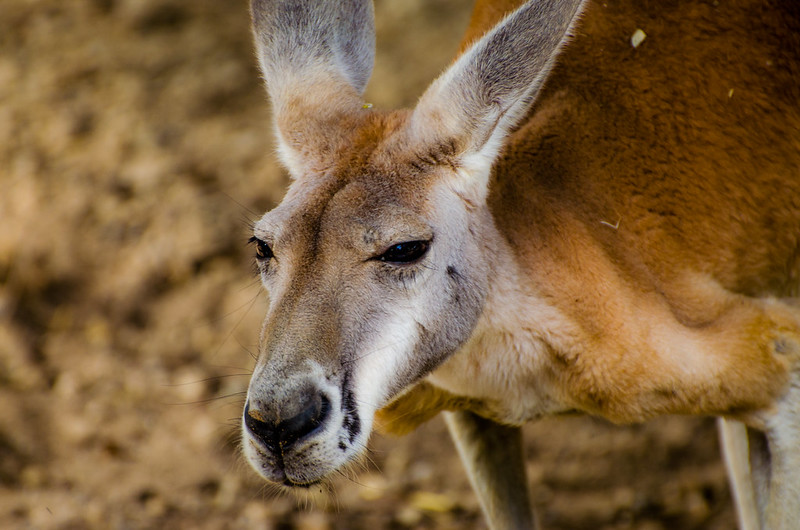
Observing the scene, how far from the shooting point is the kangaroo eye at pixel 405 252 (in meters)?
2.88

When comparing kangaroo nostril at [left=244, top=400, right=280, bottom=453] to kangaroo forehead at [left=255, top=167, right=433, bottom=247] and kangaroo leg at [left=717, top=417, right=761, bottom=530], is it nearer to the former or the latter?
kangaroo forehead at [left=255, top=167, right=433, bottom=247]

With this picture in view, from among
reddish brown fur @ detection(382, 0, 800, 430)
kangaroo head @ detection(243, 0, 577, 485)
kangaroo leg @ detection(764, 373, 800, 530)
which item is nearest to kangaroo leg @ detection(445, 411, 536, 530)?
reddish brown fur @ detection(382, 0, 800, 430)

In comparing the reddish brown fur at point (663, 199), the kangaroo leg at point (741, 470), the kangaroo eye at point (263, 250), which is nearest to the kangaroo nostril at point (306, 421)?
the kangaroo eye at point (263, 250)

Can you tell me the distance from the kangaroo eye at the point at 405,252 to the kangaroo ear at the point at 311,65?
1.73ft

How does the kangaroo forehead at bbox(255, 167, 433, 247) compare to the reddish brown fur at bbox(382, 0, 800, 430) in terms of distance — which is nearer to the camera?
the kangaroo forehead at bbox(255, 167, 433, 247)

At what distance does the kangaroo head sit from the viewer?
2668mm

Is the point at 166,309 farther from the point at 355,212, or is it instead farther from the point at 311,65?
the point at 355,212

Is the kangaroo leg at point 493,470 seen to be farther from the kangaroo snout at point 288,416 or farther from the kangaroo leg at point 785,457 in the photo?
the kangaroo snout at point 288,416

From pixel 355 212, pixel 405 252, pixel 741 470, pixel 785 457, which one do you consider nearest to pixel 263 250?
pixel 355 212

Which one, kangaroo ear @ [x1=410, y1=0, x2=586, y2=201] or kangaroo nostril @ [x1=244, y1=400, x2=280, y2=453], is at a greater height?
kangaroo ear @ [x1=410, y1=0, x2=586, y2=201]

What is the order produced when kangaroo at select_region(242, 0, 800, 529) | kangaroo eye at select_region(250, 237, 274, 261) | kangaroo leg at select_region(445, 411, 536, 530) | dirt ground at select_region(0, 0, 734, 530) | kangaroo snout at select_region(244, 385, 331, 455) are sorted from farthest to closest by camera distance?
dirt ground at select_region(0, 0, 734, 530) < kangaroo leg at select_region(445, 411, 536, 530) < kangaroo eye at select_region(250, 237, 274, 261) < kangaroo at select_region(242, 0, 800, 529) < kangaroo snout at select_region(244, 385, 331, 455)

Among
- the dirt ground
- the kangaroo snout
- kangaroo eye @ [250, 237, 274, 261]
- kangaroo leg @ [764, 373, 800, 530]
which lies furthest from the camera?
the dirt ground

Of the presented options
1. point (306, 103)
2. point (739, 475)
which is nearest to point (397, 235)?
point (306, 103)

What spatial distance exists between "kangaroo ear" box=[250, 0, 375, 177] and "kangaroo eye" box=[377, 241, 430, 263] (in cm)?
53
